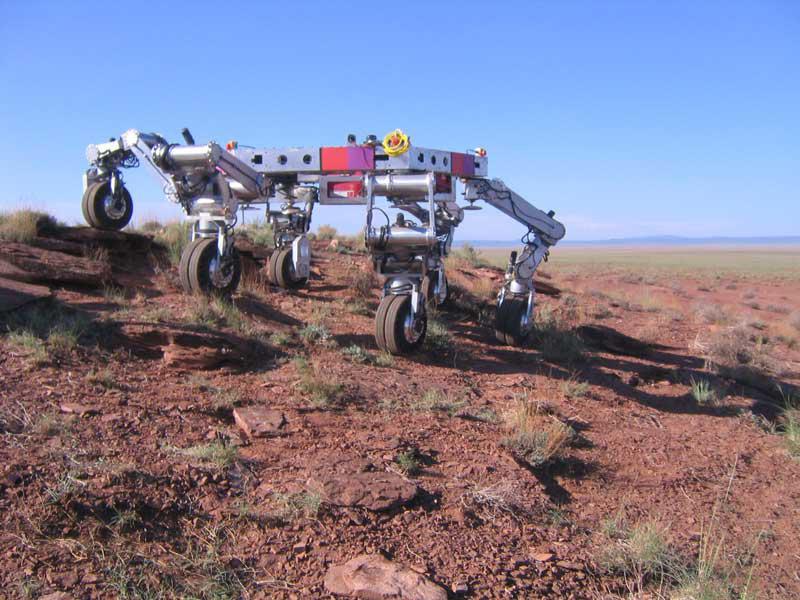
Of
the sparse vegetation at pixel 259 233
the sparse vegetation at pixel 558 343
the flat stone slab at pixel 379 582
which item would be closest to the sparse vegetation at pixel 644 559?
the flat stone slab at pixel 379 582

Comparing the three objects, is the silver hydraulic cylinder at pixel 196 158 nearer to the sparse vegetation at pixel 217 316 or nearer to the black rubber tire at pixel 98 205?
the black rubber tire at pixel 98 205

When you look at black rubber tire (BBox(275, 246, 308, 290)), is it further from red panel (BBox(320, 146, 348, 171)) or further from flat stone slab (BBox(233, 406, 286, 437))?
flat stone slab (BBox(233, 406, 286, 437))

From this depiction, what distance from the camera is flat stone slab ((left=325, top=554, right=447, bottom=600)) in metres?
4.09

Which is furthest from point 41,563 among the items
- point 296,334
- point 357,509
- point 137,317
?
point 296,334

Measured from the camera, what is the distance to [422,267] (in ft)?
30.7

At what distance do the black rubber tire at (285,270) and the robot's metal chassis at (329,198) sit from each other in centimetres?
27

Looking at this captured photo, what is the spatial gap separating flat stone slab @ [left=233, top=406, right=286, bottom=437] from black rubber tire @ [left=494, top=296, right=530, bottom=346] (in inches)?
224

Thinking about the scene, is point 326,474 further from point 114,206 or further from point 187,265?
point 114,206

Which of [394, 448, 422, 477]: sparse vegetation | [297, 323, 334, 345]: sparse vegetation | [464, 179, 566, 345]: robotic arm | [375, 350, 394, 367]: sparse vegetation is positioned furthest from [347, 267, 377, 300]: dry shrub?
[394, 448, 422, 477]: sparse vegetation

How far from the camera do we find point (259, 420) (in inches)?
250

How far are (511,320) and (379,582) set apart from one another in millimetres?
7645

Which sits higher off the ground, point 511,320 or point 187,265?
point 187,265

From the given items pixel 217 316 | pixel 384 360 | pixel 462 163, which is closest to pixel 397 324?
pixel 384 360

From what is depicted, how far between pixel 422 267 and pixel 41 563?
621 cm
